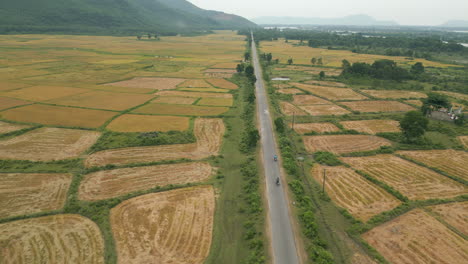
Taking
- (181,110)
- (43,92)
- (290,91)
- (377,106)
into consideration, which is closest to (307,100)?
(290,91)

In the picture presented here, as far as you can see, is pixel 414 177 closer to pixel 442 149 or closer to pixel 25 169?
pixel 442 149

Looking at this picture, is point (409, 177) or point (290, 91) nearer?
point (409, 177)

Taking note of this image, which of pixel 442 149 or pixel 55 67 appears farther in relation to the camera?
pixel 55 67

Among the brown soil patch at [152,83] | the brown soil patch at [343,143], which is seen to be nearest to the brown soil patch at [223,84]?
the brown soil patch at [152,83]

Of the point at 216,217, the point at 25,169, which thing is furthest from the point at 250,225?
the point at 25,169

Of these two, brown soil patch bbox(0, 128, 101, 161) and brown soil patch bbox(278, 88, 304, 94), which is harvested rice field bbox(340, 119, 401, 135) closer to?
brown soil patch bbox(278, 88, 304, 94)

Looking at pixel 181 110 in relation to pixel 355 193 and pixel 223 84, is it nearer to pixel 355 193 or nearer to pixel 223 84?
pixel 223 84

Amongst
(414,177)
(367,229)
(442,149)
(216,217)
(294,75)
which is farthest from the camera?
(294,75)
